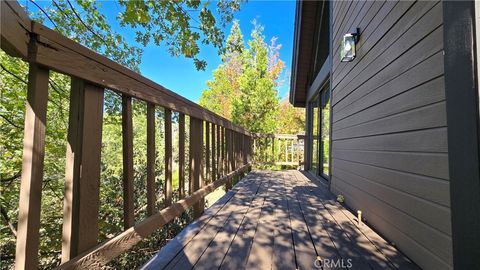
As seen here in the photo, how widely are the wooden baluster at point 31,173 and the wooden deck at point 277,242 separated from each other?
77 cm

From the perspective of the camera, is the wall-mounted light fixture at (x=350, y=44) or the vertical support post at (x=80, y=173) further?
the wall-mounted light fixture at (x=350, y=44)

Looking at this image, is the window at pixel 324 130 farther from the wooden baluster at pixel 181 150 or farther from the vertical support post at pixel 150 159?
the vertical support post at pixel 150 159

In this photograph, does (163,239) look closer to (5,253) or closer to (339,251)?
(5,253)

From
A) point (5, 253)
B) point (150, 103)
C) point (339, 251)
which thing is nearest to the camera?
point (150, 103)

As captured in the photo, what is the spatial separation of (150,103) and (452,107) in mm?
1435

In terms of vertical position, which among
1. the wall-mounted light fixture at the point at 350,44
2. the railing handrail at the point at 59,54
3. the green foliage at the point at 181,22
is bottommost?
the railing handrail at the point at 59,54

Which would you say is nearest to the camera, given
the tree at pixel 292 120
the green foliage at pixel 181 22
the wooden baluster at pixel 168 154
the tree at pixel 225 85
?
the wooden baluster at pixel 168 154

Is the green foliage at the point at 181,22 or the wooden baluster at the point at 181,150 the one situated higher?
the green foliage at the point at 181,22

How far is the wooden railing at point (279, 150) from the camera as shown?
7.52 meters

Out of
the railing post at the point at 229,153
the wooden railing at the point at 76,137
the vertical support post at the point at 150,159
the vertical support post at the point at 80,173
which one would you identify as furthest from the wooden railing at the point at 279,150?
the vertical support post at the point at 80,173

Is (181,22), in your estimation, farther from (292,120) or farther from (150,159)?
(292,120)

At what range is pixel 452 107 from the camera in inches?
43.0

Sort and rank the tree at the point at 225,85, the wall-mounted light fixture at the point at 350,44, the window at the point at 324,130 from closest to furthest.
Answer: the wall-mounted light fixture at the point at 350,44 < the window at the point at 324,130 < the tree at the point at 225,85

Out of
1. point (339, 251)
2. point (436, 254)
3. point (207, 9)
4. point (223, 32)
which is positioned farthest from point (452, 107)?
point (223, 32)
